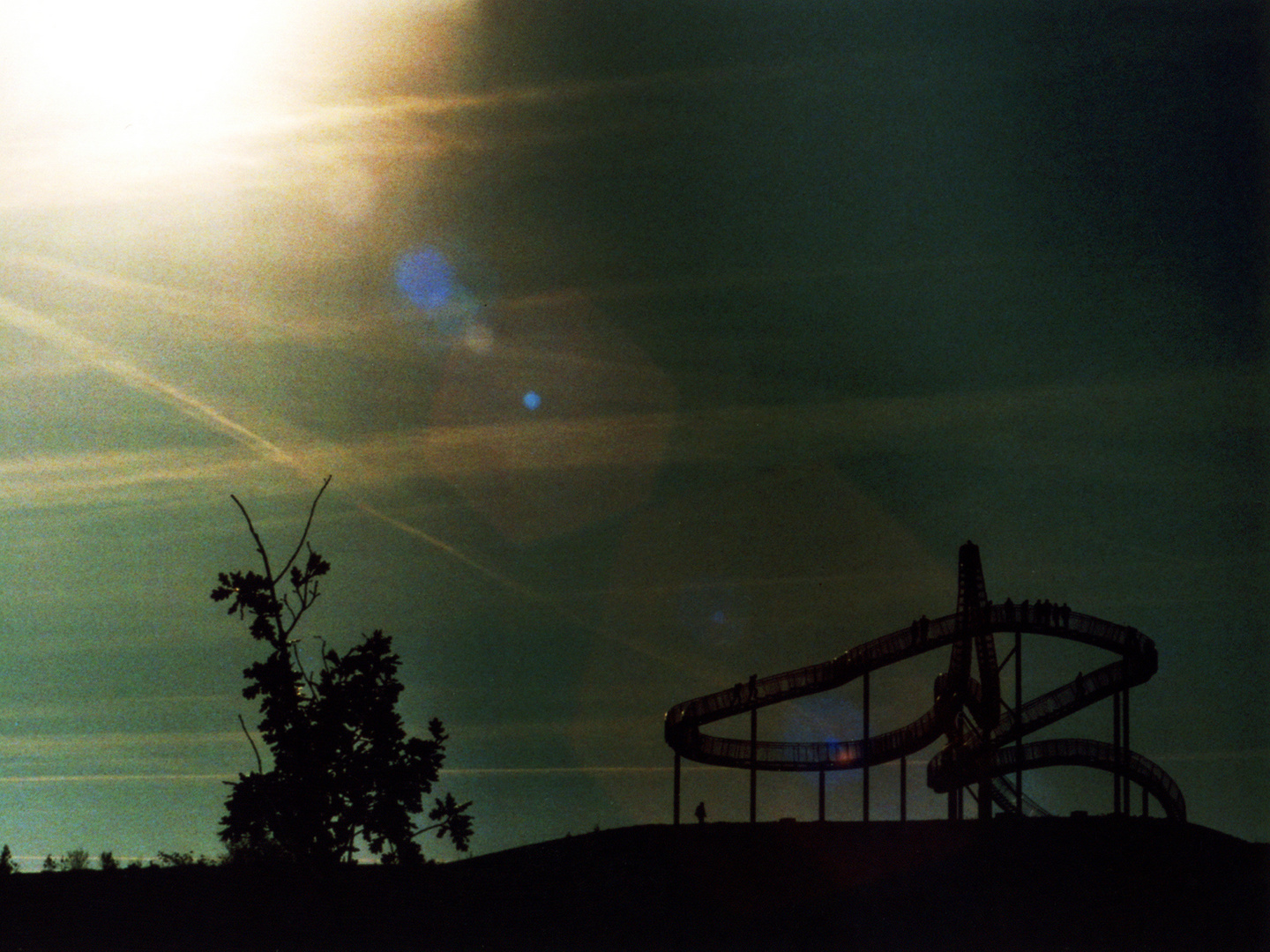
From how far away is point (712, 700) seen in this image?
194 ft

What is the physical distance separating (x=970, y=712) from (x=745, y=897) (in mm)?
18780

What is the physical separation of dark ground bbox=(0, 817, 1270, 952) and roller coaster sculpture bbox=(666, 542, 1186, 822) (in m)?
6.86

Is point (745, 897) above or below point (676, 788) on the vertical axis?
below

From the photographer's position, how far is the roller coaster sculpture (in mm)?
55844

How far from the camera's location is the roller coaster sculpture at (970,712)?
55.8 m

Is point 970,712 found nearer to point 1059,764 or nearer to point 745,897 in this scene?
point 1059,764

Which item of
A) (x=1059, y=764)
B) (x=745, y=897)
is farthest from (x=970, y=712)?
(x=745, y=897)

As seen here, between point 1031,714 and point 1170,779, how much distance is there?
4937mm

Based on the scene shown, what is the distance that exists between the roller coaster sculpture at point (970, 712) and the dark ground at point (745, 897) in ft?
22.5

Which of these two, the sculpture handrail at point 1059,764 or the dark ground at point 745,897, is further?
the sculpture handrail at point 1059,764

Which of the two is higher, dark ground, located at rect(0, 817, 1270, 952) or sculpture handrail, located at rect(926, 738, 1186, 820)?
sculpture handrail, located at rect(926, 738, 1186, 820)

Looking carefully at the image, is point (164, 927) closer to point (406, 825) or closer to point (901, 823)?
point (406, 825)

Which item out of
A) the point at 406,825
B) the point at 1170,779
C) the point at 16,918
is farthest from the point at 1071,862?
the point at 16,918

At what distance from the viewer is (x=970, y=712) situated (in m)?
61.2
